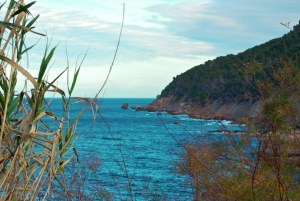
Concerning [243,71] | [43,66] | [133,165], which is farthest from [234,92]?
[43,66]

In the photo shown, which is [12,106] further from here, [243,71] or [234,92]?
[234,92]

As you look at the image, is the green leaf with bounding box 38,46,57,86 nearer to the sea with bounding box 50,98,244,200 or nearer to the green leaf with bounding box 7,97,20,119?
the green leaf with bounding box 7,97,20,119

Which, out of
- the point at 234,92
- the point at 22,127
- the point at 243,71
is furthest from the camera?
the point at 234,92

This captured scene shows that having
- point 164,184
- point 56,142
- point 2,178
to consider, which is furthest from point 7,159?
point 164,184

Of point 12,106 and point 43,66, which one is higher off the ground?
point 43,66

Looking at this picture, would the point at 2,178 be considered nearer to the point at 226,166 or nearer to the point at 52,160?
the point at 52,160

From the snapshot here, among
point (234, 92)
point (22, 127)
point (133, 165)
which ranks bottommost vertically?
point (133, 165)

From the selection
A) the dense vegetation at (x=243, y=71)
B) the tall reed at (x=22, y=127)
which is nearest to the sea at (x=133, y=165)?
the tall reed at (x=22, y=127)

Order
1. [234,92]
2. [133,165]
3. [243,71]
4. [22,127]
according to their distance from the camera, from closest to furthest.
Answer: [22,127] < [243,71] < [234,92] < [133,165]

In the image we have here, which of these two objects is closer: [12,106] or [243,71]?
[12,106]

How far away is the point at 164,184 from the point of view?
11406mm

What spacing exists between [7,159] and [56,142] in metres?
0.19

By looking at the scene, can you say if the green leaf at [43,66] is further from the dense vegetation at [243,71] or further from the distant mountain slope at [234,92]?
the dense vegetation at [243,71]

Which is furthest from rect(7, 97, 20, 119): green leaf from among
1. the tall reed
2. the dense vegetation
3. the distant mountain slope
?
the dense vegetation
